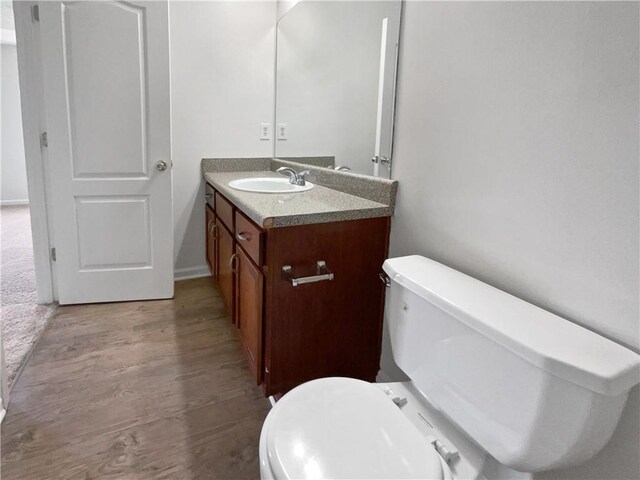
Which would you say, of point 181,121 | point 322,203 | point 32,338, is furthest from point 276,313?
point 181,121

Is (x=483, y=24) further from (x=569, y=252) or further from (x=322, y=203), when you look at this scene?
(x=322, y=203)

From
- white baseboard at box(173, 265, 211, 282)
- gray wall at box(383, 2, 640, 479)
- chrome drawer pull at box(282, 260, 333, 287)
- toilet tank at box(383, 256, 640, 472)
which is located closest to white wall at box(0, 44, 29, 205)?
white baseboard at box(173, 265, 211, 282)

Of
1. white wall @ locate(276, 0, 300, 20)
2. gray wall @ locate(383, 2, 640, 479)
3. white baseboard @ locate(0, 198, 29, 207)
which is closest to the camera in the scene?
gray wall @ locate(383, 2, 640, 479)

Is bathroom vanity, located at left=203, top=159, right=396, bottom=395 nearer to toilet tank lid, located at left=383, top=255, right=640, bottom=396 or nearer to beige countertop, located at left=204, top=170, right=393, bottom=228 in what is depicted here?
beige countertop, located at left=204, top=170, right=393, bottom=228

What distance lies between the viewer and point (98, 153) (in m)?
2.26

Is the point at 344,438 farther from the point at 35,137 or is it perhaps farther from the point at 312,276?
the point at 35,137

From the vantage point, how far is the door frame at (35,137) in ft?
6.86

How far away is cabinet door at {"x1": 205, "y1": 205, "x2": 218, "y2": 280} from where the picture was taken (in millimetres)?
2385

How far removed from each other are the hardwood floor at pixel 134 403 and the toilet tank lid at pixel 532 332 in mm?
857

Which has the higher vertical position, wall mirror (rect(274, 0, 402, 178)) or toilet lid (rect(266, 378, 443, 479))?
wall mirror (rect(274, 0, 402, 178))

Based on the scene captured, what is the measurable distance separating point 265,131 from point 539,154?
209 cm

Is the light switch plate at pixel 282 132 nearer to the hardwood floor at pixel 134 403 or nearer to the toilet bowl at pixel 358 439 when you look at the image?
the hardwood floor at pixel 134 403

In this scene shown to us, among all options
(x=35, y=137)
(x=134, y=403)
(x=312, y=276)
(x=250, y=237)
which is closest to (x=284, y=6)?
(x=35, y=137)

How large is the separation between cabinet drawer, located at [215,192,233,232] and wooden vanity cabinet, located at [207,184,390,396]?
0.20 m
